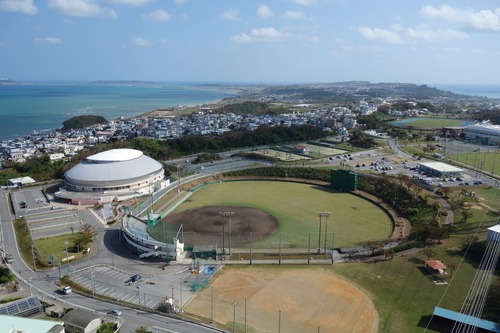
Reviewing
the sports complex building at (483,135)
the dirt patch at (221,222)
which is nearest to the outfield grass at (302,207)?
the dirt patch at (221,222)

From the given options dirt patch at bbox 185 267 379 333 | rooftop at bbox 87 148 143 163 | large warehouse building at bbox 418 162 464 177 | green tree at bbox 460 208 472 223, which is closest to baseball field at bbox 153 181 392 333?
dirt patch at bbox 185 267 379 333

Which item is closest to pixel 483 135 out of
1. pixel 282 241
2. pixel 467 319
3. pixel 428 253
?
pixel 428 253

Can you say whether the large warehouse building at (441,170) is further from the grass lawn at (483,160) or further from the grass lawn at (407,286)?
the grass lawn at (407,286)

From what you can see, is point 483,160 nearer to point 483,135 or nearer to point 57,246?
point 483,135

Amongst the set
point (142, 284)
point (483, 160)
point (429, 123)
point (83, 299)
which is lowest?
point (142, 284)

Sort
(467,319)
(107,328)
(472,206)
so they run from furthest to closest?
(472,206), (467,319), (107,328)

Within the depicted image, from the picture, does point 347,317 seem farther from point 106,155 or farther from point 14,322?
point 106,155

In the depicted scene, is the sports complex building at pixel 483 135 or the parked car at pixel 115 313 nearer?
the parked car at pixel 115 313
